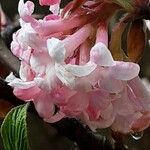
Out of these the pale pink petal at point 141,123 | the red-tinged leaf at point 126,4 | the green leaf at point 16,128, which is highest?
the red-tinged leaf at point 126,4

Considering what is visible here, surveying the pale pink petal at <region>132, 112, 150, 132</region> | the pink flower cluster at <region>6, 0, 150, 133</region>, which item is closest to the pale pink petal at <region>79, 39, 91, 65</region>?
the pink flower cluster at <region>6, 0, 150, 133</region>

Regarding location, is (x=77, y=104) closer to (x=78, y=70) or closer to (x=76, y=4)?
(x=78, y=70)

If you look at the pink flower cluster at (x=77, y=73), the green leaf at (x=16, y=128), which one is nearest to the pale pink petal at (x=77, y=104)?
the pink flower cluster at (x=77, y=73)

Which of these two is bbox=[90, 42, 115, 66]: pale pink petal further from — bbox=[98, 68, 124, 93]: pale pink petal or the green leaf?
the green leaf

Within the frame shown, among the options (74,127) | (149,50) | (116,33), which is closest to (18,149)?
(74,127)

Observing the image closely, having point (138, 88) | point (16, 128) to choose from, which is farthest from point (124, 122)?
point (16, 128)

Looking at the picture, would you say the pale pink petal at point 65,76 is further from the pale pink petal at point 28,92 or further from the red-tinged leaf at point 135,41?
the red-tinged leaf at point 135,41

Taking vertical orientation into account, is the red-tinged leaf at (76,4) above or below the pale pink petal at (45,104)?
above
